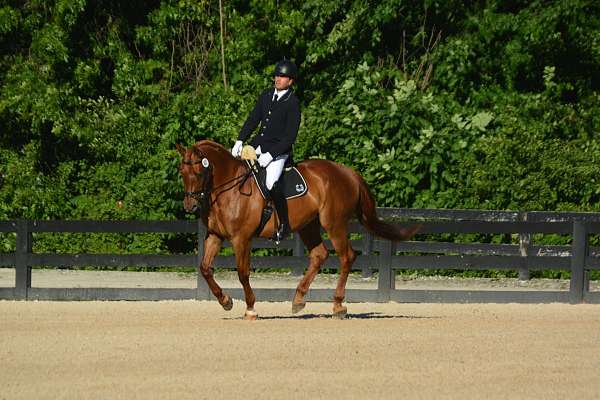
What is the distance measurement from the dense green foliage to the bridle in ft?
30.3

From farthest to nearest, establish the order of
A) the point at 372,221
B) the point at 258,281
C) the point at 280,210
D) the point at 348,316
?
the point at 258,281
the point at 372,221
the point at 348,316
the point at 280,210

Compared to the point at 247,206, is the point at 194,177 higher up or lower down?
higher up

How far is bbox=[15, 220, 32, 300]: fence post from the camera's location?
1673cm

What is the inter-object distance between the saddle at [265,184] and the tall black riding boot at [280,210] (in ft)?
0.23

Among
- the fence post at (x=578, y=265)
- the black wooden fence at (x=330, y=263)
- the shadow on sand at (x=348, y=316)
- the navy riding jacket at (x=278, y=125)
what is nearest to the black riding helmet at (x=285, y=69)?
the navy riding jacket at (x=278, y=125)

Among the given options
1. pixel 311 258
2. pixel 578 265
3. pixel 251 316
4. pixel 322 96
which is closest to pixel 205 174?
pixel 251 316

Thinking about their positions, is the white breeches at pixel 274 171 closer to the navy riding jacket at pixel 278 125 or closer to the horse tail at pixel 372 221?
the navy riding jacket at pixel 278 125

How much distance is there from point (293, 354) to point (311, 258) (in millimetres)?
3786

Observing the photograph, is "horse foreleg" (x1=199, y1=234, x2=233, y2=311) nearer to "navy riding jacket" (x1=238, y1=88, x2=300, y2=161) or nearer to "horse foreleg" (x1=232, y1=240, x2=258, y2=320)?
A: "horse foreleg" (x1=232, y1=240, x2=258, y2=320)

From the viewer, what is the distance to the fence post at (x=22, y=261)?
1673cm

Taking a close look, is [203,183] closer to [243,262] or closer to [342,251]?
[243,262]

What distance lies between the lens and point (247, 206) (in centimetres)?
1403

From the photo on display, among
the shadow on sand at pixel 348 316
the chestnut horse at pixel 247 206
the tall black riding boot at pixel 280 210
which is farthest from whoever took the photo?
the shadow on sand at pixel 348 316

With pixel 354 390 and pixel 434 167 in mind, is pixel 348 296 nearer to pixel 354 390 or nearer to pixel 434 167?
pixel 434 167
